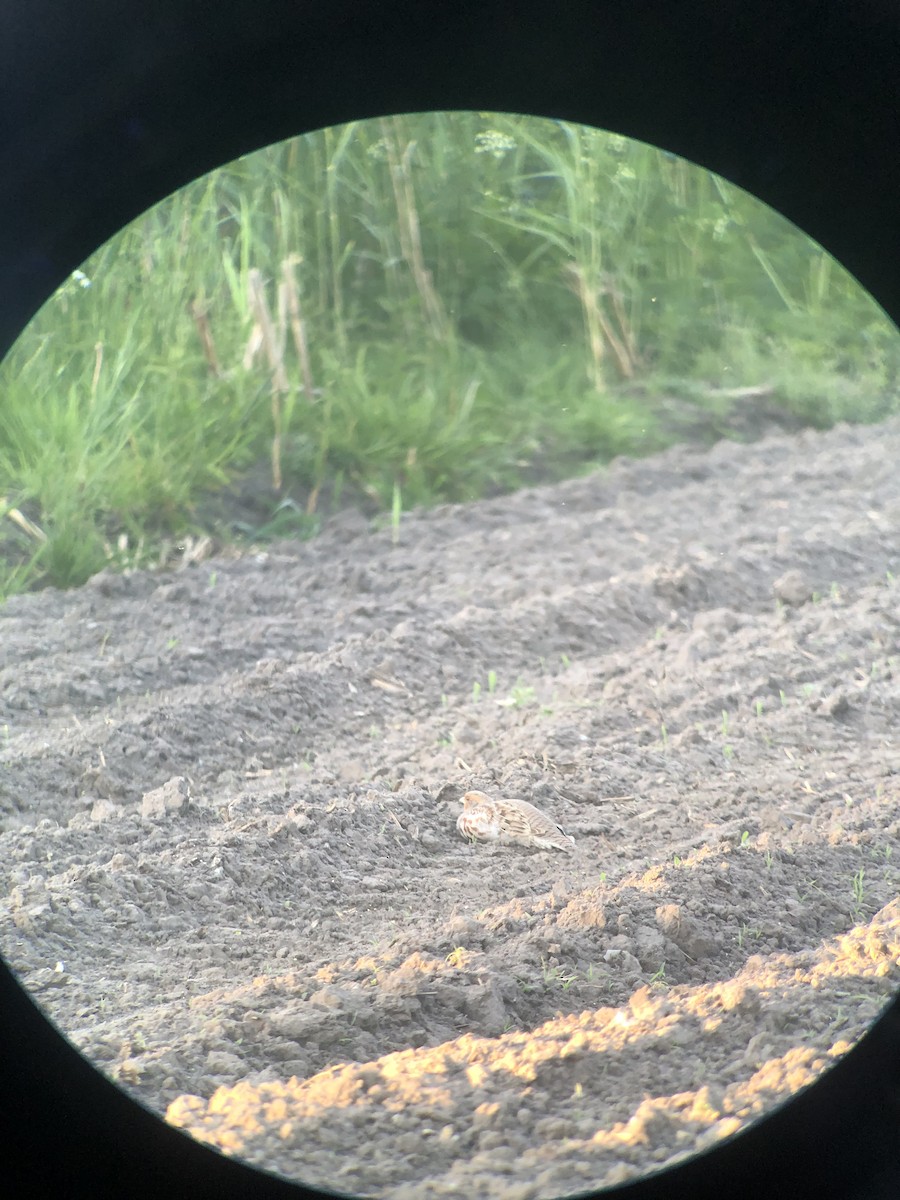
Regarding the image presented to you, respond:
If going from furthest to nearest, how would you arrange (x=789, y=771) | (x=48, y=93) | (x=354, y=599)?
1. (x=354, y=599)
2. (x=789, y=771)
3. (x=48, y=93)

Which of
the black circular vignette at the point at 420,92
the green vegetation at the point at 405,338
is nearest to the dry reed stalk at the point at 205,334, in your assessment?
the green vegetation at the point at 405,338

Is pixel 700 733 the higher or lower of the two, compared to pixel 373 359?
lower

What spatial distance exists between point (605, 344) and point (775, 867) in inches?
74.1

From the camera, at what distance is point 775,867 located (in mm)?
1314

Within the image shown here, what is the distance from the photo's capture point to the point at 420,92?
0.77 metres

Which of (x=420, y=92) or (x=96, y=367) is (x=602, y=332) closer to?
(x=96, y=367)

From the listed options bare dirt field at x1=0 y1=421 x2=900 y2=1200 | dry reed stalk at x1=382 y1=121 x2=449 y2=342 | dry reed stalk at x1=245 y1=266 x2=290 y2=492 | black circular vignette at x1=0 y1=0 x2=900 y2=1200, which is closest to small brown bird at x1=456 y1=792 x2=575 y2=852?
bare dirt field at x1=0 y1=421 x2=900 y2=1200

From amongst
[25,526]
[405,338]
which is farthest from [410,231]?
[25,526]

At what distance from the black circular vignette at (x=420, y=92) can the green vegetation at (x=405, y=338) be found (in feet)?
4.58

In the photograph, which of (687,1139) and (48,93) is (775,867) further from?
(48,93)

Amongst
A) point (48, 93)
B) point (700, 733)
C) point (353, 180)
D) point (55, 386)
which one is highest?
point (353, 180)

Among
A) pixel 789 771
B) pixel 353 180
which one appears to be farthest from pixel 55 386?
pixel 789 771

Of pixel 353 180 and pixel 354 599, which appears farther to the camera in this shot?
pixel 353 180

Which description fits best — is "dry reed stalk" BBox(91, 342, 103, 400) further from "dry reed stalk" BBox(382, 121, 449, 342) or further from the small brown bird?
the small brown bird
